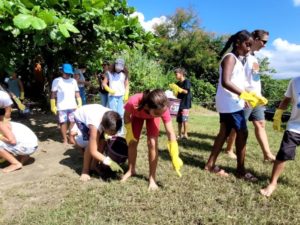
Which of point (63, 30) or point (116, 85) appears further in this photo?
point (116, 85)

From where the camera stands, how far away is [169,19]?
2550 centimetres

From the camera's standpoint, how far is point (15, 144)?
5184mm

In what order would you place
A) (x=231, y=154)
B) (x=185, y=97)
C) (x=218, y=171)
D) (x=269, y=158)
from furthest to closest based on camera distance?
(x=185, y=97) < (x=231, y=154) < (x=269, y=158) < (x=218, y=171)

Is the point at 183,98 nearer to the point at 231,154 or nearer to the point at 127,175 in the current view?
the point at 231,154

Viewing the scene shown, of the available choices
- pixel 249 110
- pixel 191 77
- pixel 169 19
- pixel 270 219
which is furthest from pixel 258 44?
pixel 169 19

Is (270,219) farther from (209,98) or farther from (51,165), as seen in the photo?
(209,98)

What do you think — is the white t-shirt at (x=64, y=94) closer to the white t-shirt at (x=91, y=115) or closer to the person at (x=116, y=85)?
the person at (x=116, y=85)

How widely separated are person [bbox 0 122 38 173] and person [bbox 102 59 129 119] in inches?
81.0

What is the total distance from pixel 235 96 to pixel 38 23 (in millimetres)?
2606

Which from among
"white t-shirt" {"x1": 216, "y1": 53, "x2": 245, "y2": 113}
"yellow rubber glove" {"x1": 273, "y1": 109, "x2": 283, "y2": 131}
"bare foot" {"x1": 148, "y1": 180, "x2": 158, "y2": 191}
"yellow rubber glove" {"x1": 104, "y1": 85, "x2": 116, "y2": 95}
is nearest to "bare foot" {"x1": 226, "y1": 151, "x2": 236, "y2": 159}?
"yellow rubber glove" {"x1": 273, "y1": 109, "x2": 283, "y2": 131}

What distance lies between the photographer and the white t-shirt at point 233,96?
4516mm

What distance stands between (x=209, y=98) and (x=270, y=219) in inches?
619

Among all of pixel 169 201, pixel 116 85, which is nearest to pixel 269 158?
pixel 169 201

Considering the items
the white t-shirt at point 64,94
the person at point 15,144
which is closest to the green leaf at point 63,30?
the person at point 15,144
